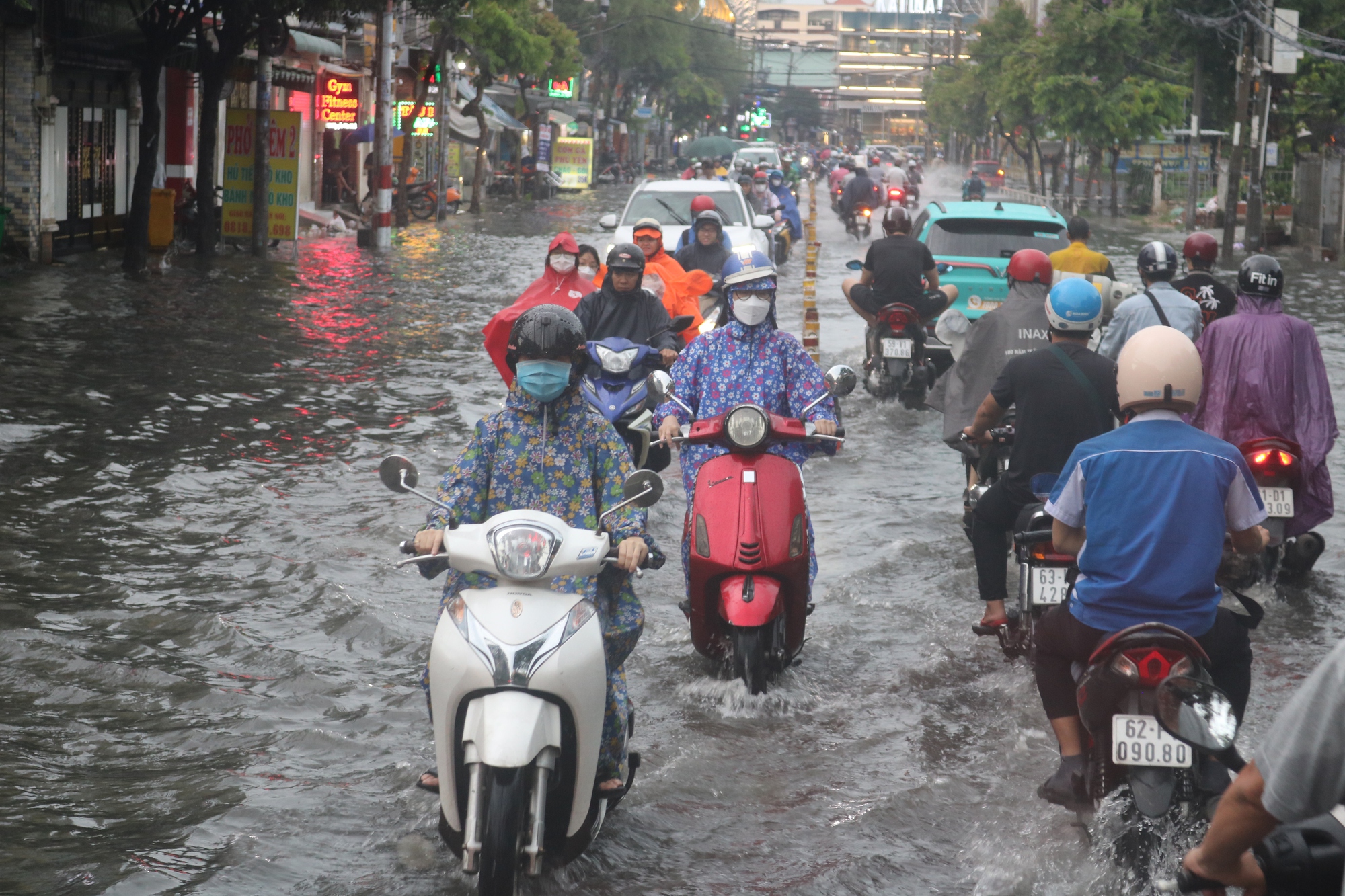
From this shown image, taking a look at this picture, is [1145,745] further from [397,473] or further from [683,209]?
[683,209]

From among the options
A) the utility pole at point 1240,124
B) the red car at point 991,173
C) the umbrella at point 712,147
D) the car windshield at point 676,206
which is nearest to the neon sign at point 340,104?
the car windshield at point 676,206

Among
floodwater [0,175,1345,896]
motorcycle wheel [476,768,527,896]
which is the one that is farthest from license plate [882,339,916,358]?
motorcycle wheel [476,768,527,896]

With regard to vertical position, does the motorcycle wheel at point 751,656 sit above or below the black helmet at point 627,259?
below

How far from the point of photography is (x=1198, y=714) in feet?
11.1

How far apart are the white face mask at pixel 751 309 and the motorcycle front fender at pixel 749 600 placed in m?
1.28

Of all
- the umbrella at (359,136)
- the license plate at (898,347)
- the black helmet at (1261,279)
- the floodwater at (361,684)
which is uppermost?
the umbrella at (359,136)

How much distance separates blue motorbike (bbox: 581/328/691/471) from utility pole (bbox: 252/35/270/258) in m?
17.2

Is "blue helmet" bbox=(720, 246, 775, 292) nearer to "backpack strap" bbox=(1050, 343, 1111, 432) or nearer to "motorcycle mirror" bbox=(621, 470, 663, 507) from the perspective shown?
"backpack strap" bbox=(1050, 343, 1111, 432)

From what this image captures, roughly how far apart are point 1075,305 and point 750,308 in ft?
4.73

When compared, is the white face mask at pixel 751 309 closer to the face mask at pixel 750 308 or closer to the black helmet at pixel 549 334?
the face mask at pixel 750 308

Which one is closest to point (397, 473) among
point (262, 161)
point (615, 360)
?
point (615, 360)

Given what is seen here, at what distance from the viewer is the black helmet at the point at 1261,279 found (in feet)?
23.7

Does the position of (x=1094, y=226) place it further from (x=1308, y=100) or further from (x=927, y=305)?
(x=927, y=305)

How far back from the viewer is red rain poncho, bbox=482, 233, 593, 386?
951 cm
